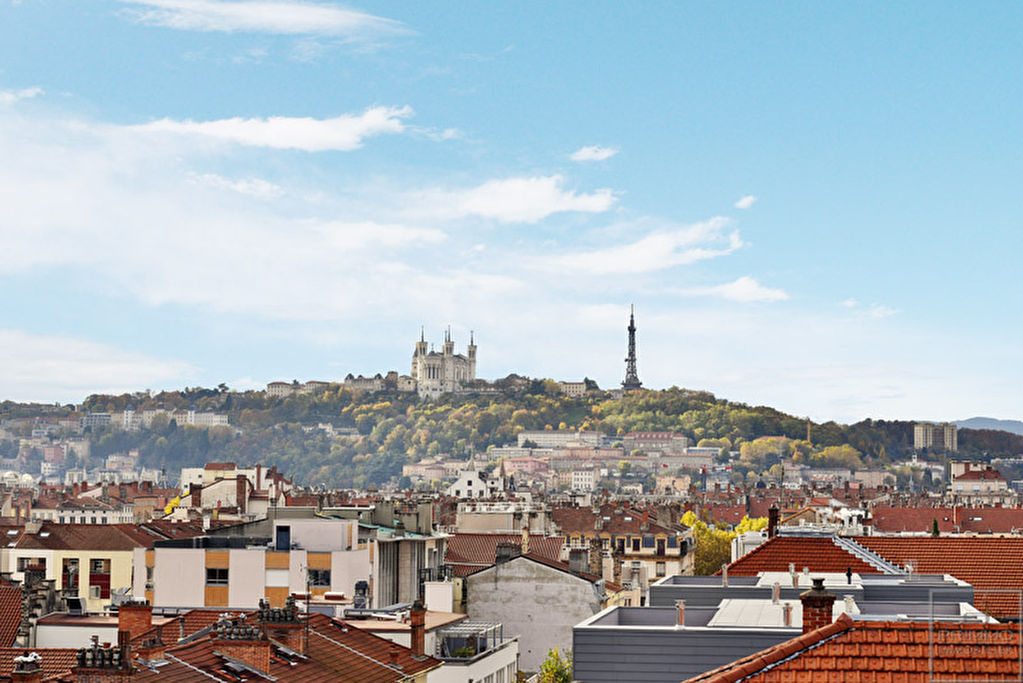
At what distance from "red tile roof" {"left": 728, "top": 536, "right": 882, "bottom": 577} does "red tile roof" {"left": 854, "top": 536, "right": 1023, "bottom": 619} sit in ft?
3.19

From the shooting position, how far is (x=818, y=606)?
11.9 m

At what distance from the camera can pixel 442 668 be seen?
26.0 meters

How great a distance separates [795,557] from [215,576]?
12.1 meters

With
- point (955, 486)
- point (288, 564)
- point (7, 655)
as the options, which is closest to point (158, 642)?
point (7, 655)

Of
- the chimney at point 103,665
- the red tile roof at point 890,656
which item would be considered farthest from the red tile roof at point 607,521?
the red tile roof at point 890,656

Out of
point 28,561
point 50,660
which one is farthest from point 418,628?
point 28,561

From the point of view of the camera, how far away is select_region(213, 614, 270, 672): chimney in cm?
1891

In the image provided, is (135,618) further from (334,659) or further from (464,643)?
(464,643)

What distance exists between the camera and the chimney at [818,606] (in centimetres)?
1183

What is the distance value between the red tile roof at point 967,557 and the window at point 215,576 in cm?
1267

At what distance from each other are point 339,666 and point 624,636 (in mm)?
7549

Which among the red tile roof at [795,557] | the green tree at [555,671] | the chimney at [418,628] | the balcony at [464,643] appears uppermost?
the red tile roof at [795,557]

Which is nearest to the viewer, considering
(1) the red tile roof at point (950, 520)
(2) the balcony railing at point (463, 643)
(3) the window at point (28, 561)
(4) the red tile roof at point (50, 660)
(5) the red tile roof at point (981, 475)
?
(4) the red tile roof at point (50, 660)

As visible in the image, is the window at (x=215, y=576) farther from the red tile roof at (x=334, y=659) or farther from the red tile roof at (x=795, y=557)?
the red tile roof at (x=795, y=557)
